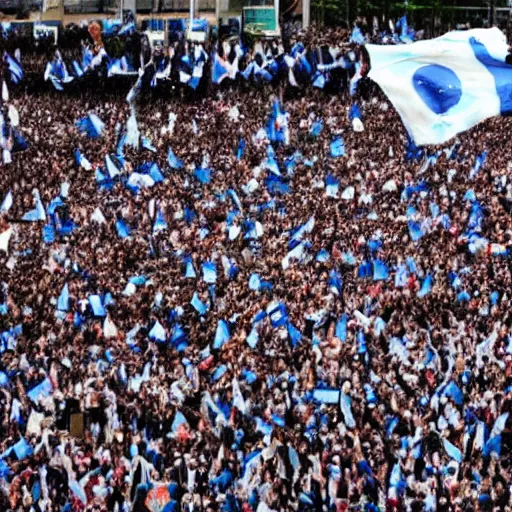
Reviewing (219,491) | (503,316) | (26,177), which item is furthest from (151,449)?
(26,177)

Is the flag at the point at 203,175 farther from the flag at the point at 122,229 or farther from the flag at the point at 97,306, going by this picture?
the flag at the point at 97,306

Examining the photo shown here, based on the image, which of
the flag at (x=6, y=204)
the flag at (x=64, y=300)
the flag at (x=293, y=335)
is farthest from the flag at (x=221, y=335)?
the flag at (x=6, y=204)

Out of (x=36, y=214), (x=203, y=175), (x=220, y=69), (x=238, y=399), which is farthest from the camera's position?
(x=220, y=69)

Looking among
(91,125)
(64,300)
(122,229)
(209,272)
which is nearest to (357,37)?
(91,125)

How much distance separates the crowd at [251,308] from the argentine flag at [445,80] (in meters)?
2.55

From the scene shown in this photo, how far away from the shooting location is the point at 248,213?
662 inches

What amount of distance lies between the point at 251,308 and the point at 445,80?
391 cm

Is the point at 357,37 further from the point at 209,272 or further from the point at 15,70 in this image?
the point at 209,272

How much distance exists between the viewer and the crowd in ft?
37.9

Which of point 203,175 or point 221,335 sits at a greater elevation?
point 203,175

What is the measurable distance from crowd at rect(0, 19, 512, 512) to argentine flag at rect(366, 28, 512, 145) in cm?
255

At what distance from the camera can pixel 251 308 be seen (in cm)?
1461

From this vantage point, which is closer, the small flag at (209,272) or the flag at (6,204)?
the small flag at (209,272)

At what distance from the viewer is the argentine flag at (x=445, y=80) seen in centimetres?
1147
